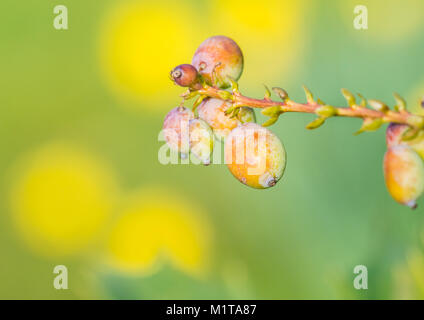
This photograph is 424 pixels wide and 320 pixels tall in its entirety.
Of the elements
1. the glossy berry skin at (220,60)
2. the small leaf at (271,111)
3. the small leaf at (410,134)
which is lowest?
the small leaf at (410,134)

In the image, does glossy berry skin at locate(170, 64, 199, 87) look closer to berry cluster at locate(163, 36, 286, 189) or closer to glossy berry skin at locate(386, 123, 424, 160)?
berry cluster at locate(163, 36, 286, 189)

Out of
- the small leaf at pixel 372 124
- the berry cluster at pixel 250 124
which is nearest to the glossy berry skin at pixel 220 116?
the berry cluster at pixel 250 124

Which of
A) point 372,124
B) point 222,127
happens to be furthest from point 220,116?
point 372,124

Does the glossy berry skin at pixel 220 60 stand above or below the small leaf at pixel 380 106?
A: above

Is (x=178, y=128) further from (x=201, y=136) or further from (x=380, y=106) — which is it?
(x=380, y=106)

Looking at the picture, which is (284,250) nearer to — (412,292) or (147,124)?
(147,124)

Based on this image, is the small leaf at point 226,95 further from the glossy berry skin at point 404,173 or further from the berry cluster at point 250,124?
the glossy berry skin at point 404,173
